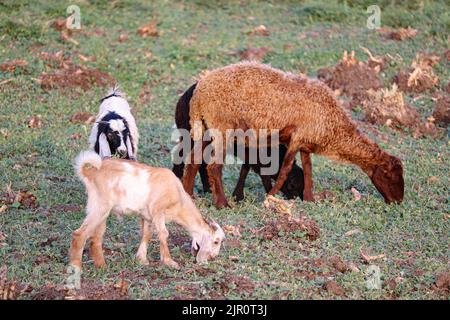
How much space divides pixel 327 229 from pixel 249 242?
1.08 meters

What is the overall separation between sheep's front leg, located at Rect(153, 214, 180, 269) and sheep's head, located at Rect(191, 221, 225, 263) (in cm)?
Result: 29

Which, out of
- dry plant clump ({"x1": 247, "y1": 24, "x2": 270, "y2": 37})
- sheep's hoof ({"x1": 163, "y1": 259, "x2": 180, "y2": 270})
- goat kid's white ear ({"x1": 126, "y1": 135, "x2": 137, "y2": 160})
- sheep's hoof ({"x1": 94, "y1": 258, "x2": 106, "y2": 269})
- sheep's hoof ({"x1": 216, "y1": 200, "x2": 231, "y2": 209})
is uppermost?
goat kid's white ear ({"x1": 126, "y1": 135, "x2": 137, "y2": 160})

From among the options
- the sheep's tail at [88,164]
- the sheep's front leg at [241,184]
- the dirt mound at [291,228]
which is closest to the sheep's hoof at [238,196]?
the sheep's front leg at [241,184]

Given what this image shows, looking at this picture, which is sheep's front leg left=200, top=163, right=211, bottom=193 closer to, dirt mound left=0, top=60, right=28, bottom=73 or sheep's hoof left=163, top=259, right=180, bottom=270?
sheep's hoof left=163, top=259, right=180, bottom=270

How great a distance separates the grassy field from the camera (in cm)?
800

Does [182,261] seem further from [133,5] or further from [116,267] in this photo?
[133,5]

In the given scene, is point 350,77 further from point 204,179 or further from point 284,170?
point 284,170

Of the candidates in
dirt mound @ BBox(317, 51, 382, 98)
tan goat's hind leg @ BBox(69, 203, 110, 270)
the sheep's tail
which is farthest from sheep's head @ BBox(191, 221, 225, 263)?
dirt mound @ BBox(317, 51, 382, 98)

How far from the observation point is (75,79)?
14.9 m

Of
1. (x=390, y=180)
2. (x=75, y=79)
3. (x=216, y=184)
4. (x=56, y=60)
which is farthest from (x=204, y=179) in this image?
(x=56, y=60)

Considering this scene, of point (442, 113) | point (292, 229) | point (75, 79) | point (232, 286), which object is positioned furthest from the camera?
point (75, 79)

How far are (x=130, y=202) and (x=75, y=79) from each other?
725cm

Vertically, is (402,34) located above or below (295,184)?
above

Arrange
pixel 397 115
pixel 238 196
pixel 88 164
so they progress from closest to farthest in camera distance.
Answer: pixel 88 164 → pixel 238 196 → pixel 397 115
